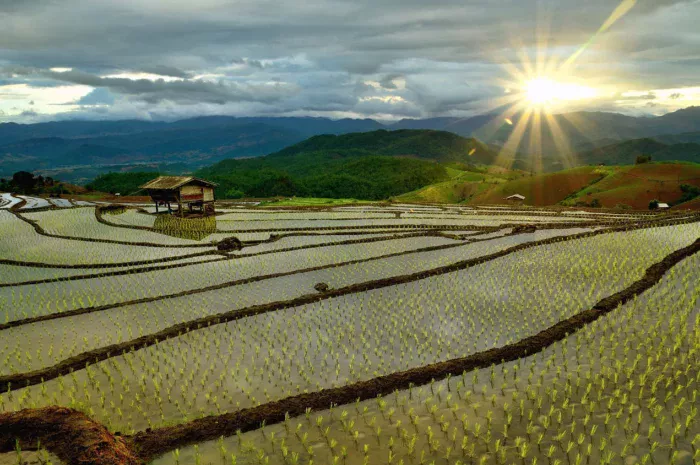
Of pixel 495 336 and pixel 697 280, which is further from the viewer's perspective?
pixel 697 280

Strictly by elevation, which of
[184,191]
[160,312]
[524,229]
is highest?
[184,191]

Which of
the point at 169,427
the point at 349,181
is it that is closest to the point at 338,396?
the point at 169,427

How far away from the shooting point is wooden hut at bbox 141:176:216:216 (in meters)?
28.9

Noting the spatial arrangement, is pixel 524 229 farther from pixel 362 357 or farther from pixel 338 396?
pixel 338 396

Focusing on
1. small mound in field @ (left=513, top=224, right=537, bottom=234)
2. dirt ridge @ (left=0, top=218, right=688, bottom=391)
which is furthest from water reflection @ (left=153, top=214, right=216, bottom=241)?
small mound in field @ (left=513, top=224, right=537, bottom=234)

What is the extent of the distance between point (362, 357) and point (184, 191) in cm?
2498

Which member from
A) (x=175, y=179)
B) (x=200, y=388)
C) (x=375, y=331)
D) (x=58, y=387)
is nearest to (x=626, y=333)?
(x=375, y=331)

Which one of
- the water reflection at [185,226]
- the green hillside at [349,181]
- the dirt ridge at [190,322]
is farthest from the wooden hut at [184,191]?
the green hillside at [349,181]

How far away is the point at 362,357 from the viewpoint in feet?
25.3

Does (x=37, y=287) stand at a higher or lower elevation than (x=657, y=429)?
lower

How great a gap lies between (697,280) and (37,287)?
1845 centimetres

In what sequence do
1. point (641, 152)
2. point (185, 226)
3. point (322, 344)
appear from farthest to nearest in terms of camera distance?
1. point (641, 152)
2. point (185, 226)
3. point (322, 344)

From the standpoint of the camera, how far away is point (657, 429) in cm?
523

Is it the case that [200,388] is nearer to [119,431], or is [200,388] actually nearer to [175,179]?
[119,431]
